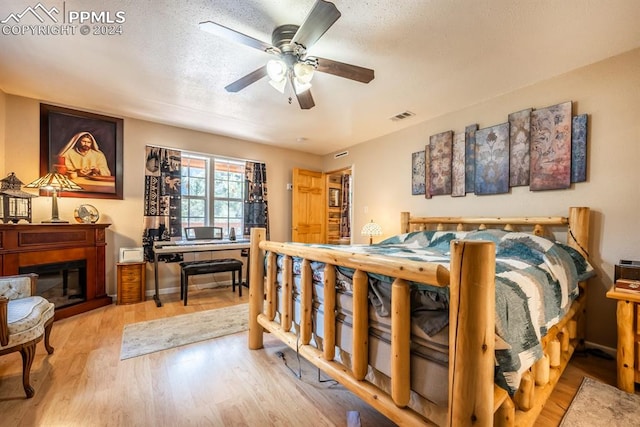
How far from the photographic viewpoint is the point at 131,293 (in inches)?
131

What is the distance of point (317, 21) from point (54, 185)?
10.7 feet

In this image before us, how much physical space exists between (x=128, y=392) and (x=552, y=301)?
2.57m

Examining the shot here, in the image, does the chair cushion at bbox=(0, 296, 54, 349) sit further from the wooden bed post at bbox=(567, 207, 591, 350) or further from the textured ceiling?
the wooden bed post at bbox=(567, 207, 591, 350)

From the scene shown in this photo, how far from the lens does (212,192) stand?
4.25 meters

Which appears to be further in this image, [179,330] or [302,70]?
[179,330]

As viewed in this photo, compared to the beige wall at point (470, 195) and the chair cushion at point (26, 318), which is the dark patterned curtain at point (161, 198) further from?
the chair cushion at point (26, 318)

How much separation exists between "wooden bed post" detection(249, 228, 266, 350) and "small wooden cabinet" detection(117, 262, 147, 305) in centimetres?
209

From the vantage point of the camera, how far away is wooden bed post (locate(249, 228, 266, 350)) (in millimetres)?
2195

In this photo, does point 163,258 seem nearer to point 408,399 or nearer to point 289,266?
point 289,266

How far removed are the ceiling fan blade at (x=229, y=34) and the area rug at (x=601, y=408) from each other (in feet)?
9.11

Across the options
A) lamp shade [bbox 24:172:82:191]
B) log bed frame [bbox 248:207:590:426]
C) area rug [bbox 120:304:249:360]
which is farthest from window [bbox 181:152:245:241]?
log bed frame [bbox 248:207:590:426]

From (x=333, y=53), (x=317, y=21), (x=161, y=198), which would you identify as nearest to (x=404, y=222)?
(x=333, y=53)

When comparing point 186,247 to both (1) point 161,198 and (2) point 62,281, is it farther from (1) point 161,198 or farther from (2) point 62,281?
(2) point 62,281

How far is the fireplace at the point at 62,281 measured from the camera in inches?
107
